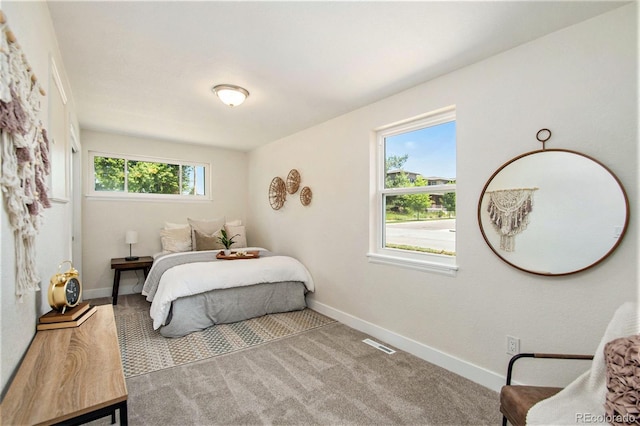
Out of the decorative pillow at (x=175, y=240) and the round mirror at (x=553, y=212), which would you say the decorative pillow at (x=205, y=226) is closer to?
the decorative pillow at (x=175, y=240)

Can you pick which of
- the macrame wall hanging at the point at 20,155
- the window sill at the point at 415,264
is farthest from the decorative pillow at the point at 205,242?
the macrame wall hanging at the point at 20,155

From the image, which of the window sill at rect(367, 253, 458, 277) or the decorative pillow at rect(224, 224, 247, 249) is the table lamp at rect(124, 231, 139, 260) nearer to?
the decorative pillow at rect(224, 224, 247, 249)

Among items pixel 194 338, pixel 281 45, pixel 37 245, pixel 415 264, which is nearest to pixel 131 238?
pixel 194 338

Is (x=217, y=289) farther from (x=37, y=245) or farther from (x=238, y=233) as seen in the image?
(x=37, y=245)

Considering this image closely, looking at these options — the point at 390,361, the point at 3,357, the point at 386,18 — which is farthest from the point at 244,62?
the point at 390,361

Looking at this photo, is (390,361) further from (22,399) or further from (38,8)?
(38,8)

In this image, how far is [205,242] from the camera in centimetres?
473

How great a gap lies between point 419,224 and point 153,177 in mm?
4329

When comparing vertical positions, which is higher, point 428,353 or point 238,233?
point 238,233

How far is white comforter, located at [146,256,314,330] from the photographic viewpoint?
122 inches

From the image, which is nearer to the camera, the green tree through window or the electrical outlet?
the electrical outlet

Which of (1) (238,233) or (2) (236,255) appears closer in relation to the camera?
(2) (236,255)

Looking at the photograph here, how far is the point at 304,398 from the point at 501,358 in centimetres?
142

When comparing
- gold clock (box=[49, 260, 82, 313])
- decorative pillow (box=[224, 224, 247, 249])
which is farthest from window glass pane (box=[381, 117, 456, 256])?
decorative pillow (box=[224, 224, 247, 249])
